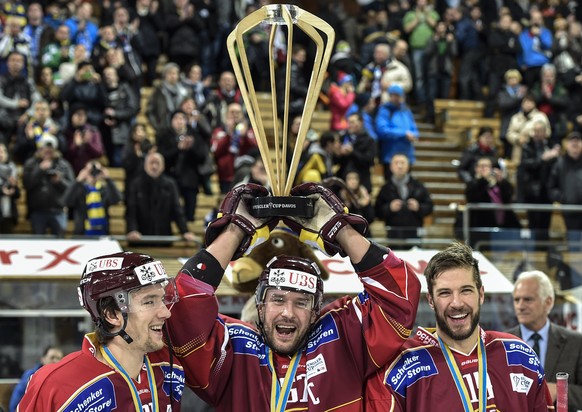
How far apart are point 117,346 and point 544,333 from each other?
280 cm

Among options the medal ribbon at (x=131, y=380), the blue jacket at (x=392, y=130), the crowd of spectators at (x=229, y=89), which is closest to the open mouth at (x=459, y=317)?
the medal ribbon at (x=131, y=380)

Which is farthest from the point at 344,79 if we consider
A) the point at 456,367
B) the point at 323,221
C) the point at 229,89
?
the point at 456,367

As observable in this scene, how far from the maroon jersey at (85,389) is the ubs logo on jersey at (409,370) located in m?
0.94

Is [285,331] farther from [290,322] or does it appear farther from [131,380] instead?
Answer: [131,380]

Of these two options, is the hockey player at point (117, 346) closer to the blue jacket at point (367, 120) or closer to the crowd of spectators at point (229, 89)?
the crowd of spectators at point (229, 89)

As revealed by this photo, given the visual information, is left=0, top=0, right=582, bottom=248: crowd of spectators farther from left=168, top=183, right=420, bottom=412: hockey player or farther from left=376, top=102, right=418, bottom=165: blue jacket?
left=168, top=183, right=420, bottom=412: hockey player

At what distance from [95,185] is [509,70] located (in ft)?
24.2

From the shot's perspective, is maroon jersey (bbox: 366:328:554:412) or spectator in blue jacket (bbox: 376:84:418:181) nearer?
maroon jersey (bbox: 366:328:554:412)

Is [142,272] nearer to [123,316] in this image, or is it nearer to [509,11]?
[123,316]

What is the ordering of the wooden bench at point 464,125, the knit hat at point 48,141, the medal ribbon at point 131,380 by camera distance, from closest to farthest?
the medal ribbon at point 131,380, the knit hat at point 48,141, the wooden bench at point 464,125

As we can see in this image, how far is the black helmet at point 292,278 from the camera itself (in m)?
4.48

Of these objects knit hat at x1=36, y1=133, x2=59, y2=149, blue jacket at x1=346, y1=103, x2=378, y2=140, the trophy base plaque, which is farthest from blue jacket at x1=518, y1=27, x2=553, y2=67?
the trophy base plaque

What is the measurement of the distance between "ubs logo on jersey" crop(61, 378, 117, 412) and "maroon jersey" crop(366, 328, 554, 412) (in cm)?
109

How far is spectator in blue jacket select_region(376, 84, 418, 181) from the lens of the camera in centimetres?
1233
